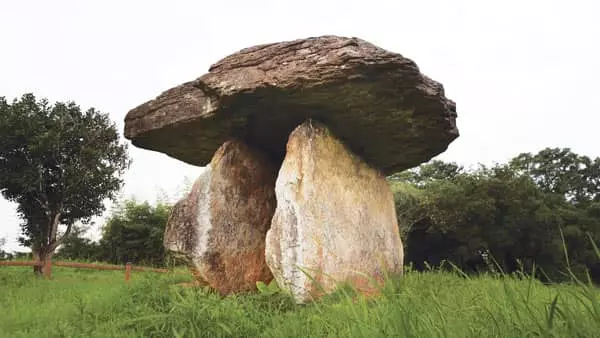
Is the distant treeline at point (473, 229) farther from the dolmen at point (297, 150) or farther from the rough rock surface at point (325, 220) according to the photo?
the rough rock surface at point (325, 220)

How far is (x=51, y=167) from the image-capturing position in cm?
1476

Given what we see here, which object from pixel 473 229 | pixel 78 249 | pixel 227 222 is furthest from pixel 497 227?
pixel 78 249

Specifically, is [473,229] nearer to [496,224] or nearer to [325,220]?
[496,224]

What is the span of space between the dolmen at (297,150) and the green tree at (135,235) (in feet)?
41.7

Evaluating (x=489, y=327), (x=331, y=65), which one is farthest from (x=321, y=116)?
(x=489, y=327)

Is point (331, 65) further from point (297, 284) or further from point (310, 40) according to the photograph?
point (297, 284)

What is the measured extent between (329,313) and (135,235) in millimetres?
18460

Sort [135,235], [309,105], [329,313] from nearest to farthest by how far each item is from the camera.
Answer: [329,313]
[309,105]
[135,235]

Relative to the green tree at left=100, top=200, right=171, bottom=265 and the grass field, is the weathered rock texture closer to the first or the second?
the grass field

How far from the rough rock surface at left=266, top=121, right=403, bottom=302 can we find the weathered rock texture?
3.91ft

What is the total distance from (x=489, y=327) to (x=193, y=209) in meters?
5.57

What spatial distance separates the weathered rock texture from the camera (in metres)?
6.98

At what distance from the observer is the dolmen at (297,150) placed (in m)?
5.98

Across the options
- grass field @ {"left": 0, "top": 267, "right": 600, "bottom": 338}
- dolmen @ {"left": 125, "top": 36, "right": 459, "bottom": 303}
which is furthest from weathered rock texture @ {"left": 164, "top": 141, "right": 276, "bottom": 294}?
grass field @ {"left": 0, "top": 267, "right": 600, "bottom": 338}
